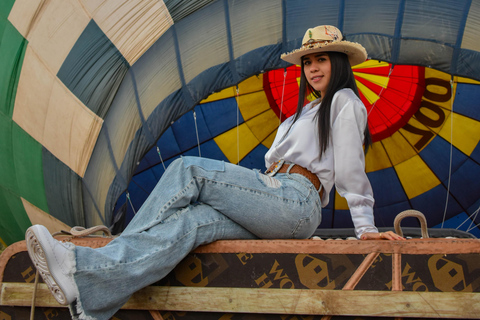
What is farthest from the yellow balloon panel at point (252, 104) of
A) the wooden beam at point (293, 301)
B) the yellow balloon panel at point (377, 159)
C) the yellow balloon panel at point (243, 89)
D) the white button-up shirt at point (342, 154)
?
the wooden beam at point (293, 301)

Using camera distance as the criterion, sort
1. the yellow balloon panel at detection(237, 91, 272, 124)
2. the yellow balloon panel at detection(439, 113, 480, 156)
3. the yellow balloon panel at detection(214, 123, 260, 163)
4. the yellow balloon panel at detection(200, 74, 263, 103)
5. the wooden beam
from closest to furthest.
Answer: the wooden beam, the yellow balloon panel at detection(439, 113, 480, 156), the yellow balloon panel at detection(200, 74, 263, 103), the yellow balloon panel at detection(237, 91, 272, 124), the yellow balloon panel at detection(214, 123, 260, 163)

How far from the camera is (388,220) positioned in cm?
512

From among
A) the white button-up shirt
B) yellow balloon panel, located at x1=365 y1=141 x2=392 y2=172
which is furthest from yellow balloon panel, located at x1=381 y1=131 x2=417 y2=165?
the white button-up shirt

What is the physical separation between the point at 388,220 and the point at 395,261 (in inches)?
151

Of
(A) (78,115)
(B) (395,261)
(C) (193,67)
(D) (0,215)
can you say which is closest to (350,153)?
(B) (395,261)

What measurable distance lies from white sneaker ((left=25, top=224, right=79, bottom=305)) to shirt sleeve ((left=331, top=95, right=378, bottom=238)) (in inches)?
38.1

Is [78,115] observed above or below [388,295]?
above

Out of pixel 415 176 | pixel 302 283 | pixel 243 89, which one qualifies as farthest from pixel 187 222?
pixel 415 176

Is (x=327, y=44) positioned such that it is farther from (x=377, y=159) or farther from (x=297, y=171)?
(x=377, y=159)

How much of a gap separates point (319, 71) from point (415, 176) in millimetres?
3526

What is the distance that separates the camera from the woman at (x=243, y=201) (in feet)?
4.32

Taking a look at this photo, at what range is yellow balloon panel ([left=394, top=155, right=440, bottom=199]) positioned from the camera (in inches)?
202

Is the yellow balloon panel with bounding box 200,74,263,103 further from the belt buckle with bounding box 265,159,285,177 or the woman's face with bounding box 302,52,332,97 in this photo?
the belt buckle with bounding box 265,159,285,177

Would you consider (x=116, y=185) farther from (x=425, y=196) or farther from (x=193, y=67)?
(x=425, y=196)
